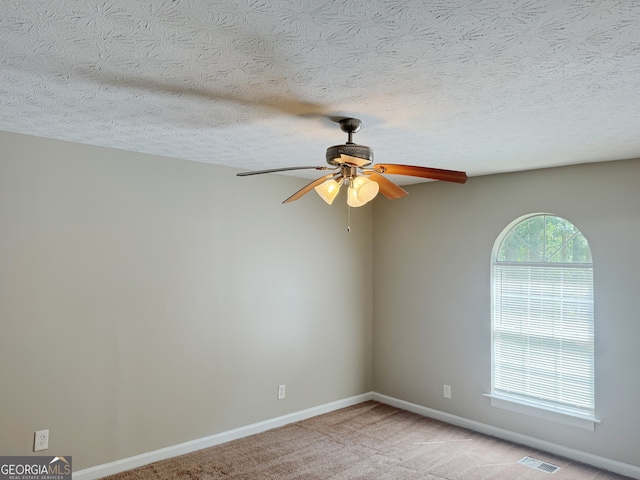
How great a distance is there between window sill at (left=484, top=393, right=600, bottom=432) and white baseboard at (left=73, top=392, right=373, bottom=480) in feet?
5.03

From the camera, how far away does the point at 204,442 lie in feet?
13.0

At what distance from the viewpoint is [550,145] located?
3.27 m

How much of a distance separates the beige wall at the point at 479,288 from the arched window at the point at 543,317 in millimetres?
113

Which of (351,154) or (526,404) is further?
(526,404)

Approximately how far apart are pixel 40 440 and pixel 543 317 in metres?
3.98

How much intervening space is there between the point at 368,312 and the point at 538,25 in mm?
4089

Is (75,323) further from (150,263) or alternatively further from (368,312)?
(368,312)

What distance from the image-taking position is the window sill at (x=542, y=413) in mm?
3762

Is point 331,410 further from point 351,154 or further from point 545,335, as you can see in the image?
point 351,154

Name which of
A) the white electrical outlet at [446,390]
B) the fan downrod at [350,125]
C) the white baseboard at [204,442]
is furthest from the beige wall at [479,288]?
the fan downrod at [350,125]

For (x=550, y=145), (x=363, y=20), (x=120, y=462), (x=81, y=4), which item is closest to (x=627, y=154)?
(x=550, y=145)

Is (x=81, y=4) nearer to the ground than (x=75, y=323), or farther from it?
farther from it

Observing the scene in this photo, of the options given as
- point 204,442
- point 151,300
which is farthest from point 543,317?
point 151,300

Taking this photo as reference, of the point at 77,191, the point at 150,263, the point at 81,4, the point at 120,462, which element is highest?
the point at 81,4
